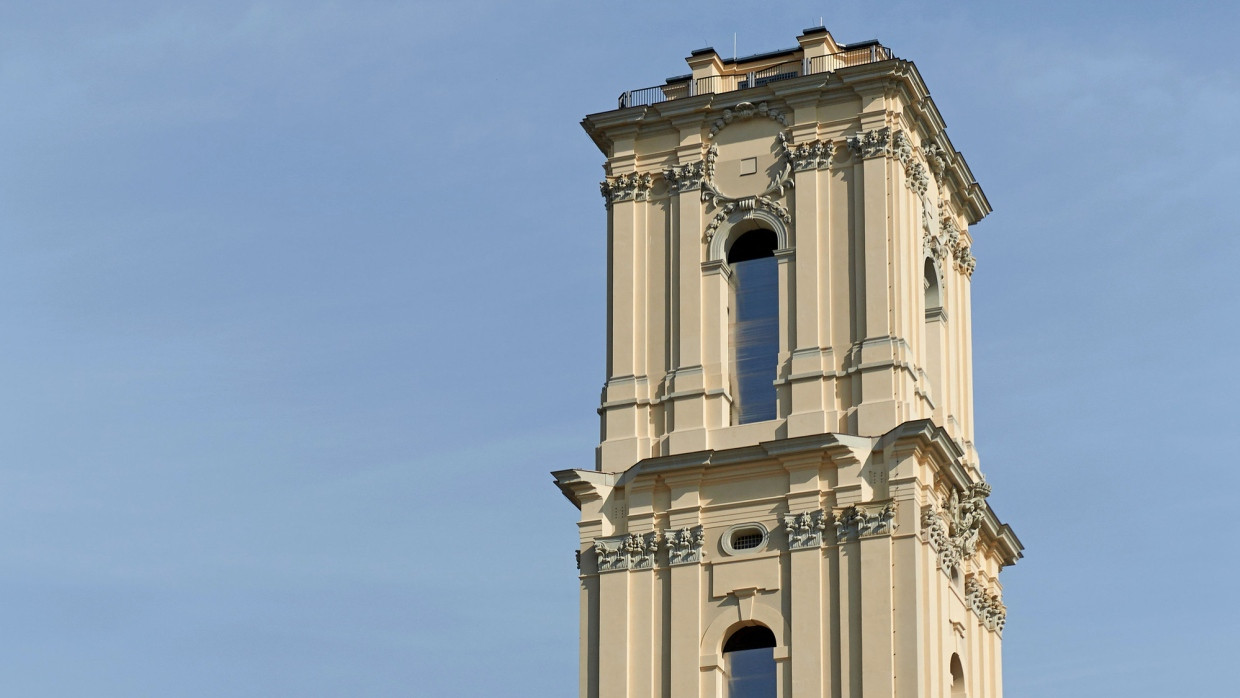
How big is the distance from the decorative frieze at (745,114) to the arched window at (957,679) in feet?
37.3

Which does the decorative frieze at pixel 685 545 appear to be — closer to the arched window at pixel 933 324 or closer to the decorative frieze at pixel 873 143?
the arched window at pixel 933 324

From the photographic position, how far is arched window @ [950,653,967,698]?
199 ft

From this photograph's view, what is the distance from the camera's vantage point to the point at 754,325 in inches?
2441

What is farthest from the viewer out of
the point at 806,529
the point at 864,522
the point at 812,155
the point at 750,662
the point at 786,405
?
the point at 812,155

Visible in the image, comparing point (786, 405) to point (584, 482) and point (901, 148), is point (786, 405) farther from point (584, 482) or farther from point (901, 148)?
point (901, 148)

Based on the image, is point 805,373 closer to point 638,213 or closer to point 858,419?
point 858,419

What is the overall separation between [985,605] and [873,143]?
9.53 m

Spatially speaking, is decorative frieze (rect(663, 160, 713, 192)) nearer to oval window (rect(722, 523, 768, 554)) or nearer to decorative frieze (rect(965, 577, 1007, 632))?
oval window (rect(722, 523, 768, 554))

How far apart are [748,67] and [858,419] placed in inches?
362

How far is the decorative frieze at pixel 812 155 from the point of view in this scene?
2457 inches

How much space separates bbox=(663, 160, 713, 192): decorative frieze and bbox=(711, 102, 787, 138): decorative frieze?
0.80 meters

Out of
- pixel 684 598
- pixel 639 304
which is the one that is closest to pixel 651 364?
pixel 639 304

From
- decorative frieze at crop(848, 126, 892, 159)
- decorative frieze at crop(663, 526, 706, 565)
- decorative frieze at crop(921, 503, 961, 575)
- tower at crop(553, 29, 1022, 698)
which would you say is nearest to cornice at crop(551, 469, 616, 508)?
tower at crop(553, 29, 1022, 698)

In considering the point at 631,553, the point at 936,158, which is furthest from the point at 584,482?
the point at 936,158
